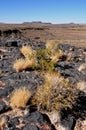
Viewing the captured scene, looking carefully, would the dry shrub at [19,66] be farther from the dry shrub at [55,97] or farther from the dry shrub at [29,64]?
the dry shrub at [55,97]

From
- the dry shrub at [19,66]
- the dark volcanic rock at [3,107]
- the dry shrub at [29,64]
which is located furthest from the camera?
the dry shrub at [29,64]

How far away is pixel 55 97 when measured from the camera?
9930 mm

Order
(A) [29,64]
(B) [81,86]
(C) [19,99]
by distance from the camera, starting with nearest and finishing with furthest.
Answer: (C) [19,99]
(B) [81,86]
(A) [29,64]

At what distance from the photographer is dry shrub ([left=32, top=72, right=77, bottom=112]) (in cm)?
971

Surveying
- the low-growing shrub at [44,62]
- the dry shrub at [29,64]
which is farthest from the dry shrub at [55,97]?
the dry shrub at [29,64]

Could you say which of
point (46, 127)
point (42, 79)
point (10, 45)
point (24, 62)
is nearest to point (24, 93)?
point (46, 127)

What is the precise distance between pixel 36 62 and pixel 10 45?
23.3ft

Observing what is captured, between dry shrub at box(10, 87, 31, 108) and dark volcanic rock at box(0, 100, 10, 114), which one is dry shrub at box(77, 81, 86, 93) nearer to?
dry shrub at box(10, 87, 31, 108)

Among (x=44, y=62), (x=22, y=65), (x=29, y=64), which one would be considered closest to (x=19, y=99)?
(x=44, y=62)

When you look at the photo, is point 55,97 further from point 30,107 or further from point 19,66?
point 19,66

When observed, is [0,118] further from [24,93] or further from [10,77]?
[10,77]

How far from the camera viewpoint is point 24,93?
10125mm

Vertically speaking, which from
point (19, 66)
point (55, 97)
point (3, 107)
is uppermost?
point (55, 97)

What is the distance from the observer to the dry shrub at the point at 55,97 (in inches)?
382
